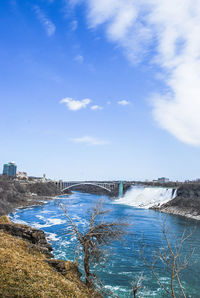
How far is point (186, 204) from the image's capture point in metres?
39.3

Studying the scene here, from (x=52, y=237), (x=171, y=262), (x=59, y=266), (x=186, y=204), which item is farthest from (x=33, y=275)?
(x=186, y=204)

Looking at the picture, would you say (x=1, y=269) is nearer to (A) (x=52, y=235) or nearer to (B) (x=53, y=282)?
(B) (x=53, y=282)

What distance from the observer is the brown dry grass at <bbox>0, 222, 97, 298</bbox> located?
21.0ft

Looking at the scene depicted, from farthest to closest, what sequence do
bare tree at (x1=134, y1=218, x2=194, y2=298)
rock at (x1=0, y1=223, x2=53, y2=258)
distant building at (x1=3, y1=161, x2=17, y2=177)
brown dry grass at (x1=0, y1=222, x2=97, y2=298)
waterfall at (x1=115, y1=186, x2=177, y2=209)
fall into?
distant building at (x1=3, y1=161, x2=17, y2=177) → waterfall at (x1=115, y1=186, x2=177, y2=209) → rock at (x1=0, y1=223, x2=53, y2=258) → brown dry grass at (x1=0, y1=222, x2=97, y2=298) → bare tree at (x1=134, y1=218, x2=194, y2=298)

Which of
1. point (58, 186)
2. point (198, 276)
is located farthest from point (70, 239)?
point (58, 186)

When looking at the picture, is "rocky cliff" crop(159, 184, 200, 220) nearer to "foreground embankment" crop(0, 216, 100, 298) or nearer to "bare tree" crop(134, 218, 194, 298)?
"bare tree" crop(134, 218, 194, 298)

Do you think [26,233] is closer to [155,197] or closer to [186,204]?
[186,204]

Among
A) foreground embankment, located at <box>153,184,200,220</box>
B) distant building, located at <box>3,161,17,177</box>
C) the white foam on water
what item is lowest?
the white foam on water

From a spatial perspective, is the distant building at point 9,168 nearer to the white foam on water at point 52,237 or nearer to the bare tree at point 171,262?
the white foam on water at point 52,237

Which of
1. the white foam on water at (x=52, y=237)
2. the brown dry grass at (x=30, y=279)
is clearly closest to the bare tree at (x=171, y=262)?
the brown dry grass at (x=30, y=279)

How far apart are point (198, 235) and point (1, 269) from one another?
67.4 ft

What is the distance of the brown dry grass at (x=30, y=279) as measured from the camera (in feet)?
21.0

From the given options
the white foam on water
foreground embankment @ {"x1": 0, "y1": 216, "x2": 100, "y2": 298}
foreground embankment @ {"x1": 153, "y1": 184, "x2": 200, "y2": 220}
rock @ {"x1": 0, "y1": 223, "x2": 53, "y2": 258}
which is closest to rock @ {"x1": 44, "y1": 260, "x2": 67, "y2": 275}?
foreground embankment @ {"x1": 0, "y1": 216, "x2": 100, "y2": 298}

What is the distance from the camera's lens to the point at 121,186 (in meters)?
75.5
